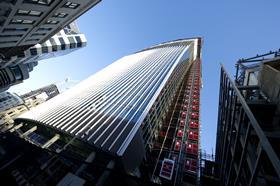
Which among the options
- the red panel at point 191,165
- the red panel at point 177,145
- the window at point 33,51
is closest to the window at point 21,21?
the window at point 33,51

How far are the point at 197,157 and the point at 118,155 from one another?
885 inches

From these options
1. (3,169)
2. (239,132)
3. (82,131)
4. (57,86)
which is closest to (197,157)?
(82,131)

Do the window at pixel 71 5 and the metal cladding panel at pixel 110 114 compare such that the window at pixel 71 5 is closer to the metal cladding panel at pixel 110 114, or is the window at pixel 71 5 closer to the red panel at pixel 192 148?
the metal cladding panel at pixel 110 114

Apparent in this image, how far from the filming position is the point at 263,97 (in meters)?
15.8

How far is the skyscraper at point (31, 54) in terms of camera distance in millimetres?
48219

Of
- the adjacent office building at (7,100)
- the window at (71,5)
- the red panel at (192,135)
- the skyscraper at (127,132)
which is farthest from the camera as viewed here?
the adjacent office building at (7,100)

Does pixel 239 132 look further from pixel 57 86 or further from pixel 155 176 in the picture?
pixel 57 86

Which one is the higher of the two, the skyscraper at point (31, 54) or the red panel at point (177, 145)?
the skyscraper at point (31, 54)

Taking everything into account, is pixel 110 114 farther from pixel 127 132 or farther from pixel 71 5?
pixel 71 5

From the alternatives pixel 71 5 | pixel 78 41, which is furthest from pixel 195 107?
pixel 71 5

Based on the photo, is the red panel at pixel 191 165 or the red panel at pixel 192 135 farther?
the red panel at pixel 192 135

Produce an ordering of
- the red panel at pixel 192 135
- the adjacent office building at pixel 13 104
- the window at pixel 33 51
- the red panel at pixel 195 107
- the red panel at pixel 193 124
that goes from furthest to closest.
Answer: the adjacent office building at pixel 13 104
the red panel at pixel 195 107
the red panel at pixel 193 124
the red panel at pixel 192 135
the window at pixel 33 51

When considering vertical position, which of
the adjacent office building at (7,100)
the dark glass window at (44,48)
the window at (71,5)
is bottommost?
the adjacent office building at (7,100)

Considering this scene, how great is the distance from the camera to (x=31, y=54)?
49688 millimetres
